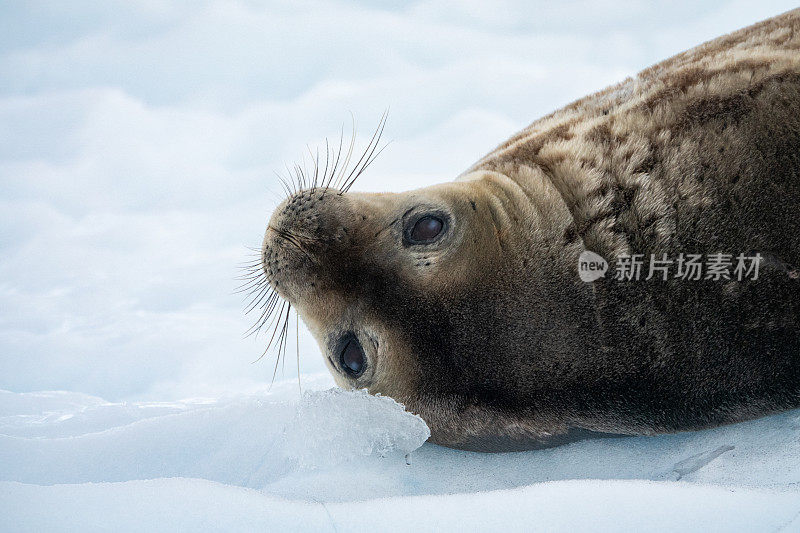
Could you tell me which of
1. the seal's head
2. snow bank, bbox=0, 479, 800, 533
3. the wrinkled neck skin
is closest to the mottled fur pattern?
the wrinkled neck skin

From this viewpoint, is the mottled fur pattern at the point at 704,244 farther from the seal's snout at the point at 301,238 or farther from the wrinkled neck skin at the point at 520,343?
the seal's snout at the point at 301,238

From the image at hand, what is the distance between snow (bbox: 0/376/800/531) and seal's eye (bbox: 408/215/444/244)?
95cm

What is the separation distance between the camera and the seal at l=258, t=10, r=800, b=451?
3.07m

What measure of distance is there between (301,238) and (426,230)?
742 millimetres

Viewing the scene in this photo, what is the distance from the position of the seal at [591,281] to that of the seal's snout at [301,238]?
13mm

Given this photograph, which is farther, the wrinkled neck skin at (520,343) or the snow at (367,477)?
the wrinkled neck skin at (520,343)

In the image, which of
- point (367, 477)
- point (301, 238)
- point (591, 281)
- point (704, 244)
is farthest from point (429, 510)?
point (704, 244)

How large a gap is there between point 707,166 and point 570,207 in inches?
28.6

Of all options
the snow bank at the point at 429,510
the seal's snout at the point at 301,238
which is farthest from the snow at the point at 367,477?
the seal's snout at the point at 301,238

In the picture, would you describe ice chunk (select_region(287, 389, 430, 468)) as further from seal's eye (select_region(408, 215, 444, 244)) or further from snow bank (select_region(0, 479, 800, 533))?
seal's eye (select_region(408, 215, 444, 244))

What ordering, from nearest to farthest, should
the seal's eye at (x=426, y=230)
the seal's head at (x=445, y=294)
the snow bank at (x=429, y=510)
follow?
the snow bank at (x=429, y=510), the seal's head at (x=445, y=294), the seal's eye at (x=426, y=230)

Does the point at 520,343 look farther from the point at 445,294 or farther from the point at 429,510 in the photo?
the point at 429,510

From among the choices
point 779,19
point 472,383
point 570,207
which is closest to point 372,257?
point 472,383

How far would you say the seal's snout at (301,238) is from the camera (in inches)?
139
